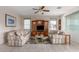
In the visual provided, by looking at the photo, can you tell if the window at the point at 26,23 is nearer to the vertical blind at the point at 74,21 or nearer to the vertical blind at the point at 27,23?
the vertical blind at the point at 27,23

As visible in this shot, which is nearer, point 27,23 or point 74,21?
point 74,21

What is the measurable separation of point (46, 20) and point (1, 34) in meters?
6.77

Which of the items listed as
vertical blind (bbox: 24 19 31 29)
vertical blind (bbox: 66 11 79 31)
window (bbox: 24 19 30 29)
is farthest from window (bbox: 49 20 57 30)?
vertical blind (bbox: 66 11 79 31)

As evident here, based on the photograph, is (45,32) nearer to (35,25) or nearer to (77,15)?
(35,25)

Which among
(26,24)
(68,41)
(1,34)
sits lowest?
(68,41)

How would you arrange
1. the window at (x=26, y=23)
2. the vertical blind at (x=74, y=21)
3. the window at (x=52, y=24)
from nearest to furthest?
the vertical blind at (x=74, y=21) < the window at (x=52, y=24) < the window at (x=26, y=23)

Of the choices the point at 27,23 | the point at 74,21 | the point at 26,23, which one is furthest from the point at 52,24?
the point at 74,21

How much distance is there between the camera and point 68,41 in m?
7.58

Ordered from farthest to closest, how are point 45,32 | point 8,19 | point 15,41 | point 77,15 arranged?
point 45,32 → point 8,19 → point 77,15 → point 15,41

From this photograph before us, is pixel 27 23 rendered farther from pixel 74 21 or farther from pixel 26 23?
pixel 74 21

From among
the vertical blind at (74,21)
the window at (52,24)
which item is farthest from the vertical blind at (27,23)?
the vertical blind at (74,21)

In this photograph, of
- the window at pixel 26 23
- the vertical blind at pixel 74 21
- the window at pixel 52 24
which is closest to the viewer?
the vertical blind at pixel 74 21
